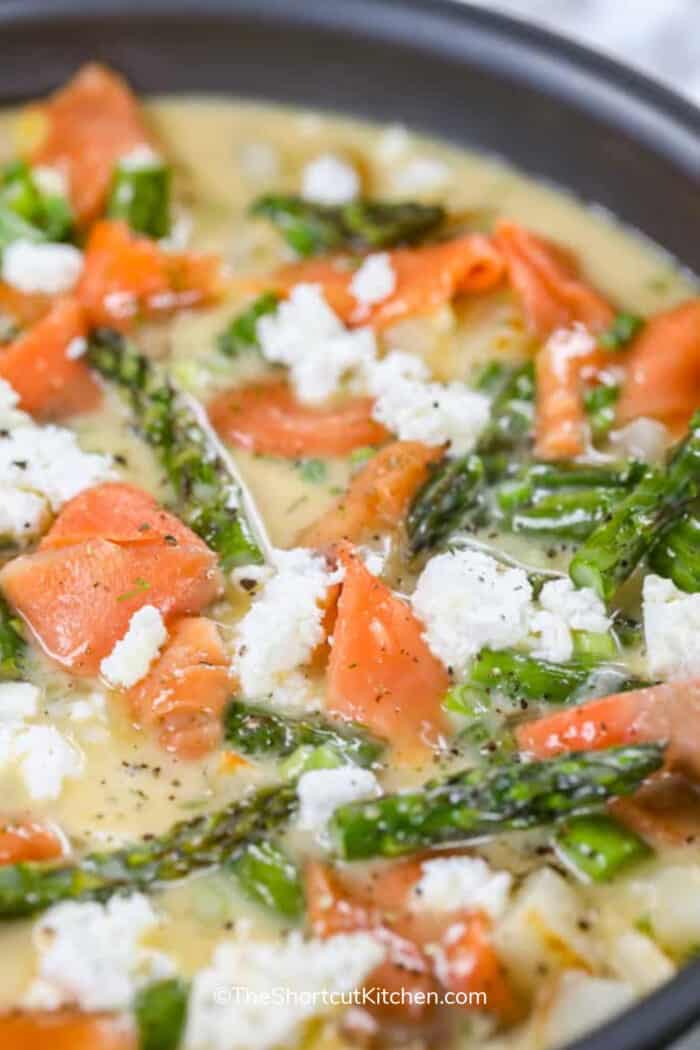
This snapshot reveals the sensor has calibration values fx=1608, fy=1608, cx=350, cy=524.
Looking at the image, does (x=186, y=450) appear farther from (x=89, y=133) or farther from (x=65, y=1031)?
(x=65, y=1031)

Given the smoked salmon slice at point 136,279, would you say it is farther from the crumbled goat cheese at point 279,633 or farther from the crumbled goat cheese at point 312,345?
the crumbled goat cheese at point 279,633

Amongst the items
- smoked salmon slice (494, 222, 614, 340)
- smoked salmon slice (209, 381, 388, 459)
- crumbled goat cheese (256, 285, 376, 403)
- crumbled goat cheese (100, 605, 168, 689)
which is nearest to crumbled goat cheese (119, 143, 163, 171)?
crumbled goat cheese (256, 285, 376, 403)

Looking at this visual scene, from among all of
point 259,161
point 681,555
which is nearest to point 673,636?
point 681,555

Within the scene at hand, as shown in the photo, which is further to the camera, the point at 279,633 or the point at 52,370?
the point at 52,370

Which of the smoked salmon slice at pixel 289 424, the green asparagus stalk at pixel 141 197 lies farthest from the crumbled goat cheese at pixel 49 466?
the green asparagus stalk at pixel 141 197

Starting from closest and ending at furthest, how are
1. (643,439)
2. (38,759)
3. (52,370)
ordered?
(38,759)
(643,439)
(52,370)

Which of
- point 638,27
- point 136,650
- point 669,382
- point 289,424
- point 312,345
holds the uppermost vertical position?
point 638,27

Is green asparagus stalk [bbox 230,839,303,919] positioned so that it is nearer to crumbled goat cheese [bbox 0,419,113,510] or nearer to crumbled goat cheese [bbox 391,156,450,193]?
crumbled goat cheese [bbox 0,419,113,510]
